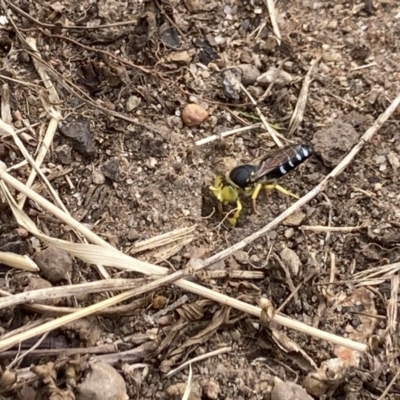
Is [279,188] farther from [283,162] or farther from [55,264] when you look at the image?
[55,264]

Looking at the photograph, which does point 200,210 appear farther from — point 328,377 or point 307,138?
point 328,377

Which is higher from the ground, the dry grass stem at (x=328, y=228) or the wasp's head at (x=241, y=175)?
the wasp's head at (x=241, y=175)

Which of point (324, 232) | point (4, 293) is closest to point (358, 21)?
point (324, 232)

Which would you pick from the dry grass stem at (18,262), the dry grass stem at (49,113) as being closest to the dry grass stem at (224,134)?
the dry grass stem at (49,113)

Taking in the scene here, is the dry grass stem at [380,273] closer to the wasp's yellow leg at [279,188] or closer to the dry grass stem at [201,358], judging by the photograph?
the wasp's yellow leg at [279,188]

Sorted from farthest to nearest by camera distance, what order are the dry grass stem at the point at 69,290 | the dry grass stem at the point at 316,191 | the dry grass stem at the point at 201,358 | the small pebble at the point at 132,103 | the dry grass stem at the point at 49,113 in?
the small pebble at the point at 132,103 → the dry grass stem at the point at 49,113 → the dry grass stem at the point at 316,191 → the dry grass stem at the point at 201,358 → the dry grass stem at the point at 69,290

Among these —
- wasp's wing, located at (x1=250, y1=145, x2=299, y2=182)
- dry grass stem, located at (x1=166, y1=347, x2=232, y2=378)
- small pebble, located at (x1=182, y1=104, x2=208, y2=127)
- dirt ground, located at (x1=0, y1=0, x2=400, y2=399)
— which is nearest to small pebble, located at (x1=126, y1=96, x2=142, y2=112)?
dirt ground, located at (x1=0, y1=0, x2=400, y2=399)

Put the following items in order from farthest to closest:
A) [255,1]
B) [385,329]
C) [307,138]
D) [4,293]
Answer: [255,1] < [307,138] < [385,329] < [4,293]
